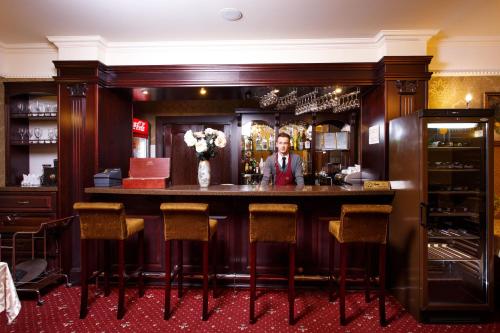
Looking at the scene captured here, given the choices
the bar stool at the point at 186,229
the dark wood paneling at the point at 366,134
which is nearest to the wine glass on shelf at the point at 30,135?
the bar stool at the point at 186,229

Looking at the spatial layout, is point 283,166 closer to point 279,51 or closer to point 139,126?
point 279,51

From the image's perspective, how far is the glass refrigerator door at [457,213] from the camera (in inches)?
Answer: 109

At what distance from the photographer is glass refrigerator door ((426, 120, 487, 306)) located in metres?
2.76

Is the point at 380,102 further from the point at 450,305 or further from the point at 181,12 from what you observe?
the point at 181,12

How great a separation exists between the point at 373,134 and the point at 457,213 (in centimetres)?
130

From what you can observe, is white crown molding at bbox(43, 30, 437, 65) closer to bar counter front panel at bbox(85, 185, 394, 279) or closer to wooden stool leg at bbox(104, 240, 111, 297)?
bar counter front panel at bbox(85, 185, 394, 279)

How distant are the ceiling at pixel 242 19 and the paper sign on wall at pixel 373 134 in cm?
112

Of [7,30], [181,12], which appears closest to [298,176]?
[181,12]

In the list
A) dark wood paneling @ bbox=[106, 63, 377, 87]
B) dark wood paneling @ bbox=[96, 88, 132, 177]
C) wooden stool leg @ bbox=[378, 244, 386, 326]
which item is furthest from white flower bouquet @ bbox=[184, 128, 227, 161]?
wooden stool leg @ bbox=[378, 244, 386, 326]

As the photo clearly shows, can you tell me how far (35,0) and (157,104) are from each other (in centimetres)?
314

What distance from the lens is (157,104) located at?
5.98 meters

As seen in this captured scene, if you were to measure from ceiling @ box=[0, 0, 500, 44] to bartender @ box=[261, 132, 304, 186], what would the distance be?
1.35 meters

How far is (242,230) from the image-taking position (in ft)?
11.2

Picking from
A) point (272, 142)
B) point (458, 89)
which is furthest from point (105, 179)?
point (458, 89)
